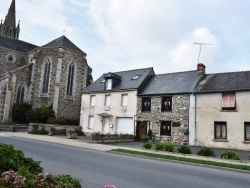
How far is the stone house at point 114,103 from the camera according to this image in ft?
78.1

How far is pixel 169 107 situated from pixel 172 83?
8.86ft

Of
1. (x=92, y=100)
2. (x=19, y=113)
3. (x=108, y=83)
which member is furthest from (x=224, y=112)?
(x=19, y=113)

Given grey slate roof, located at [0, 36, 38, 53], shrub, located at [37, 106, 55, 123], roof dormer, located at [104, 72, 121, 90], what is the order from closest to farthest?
roof dormer, located at [104, 72, 121, 90], shrub, located at [37, 106, 55, 123], grey slate roof, located at [0, 36, 38, 53]

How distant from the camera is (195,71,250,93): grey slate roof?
60.5 feet

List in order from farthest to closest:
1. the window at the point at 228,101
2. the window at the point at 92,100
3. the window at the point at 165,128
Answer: the window at the point at 92,100
the window at the point at 165,128
the window at the point at 228,101

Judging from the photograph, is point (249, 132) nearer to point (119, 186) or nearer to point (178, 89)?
point (178, 89)

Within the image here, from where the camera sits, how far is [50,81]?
3466 cm

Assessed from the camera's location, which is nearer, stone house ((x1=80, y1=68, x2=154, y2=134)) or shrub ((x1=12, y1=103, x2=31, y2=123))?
stone house ((x1=80, y1=68, x2=154, y2=134))

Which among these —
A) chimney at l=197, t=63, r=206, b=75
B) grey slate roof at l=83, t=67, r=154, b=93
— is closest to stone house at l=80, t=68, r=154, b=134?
grey slate roof at l=83, t=67, r=154, b=93

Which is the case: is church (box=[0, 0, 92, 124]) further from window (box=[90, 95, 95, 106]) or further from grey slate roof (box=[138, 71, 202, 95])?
grey slate roof (box=[138, 71, 202, 95])

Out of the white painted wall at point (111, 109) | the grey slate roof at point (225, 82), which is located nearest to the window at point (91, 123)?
the white painted wall at point (111, 109)

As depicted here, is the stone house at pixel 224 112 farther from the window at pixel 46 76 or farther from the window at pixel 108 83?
the window at pixel 46 76

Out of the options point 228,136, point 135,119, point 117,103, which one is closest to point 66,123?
point 117,103

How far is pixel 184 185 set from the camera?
258 inches
